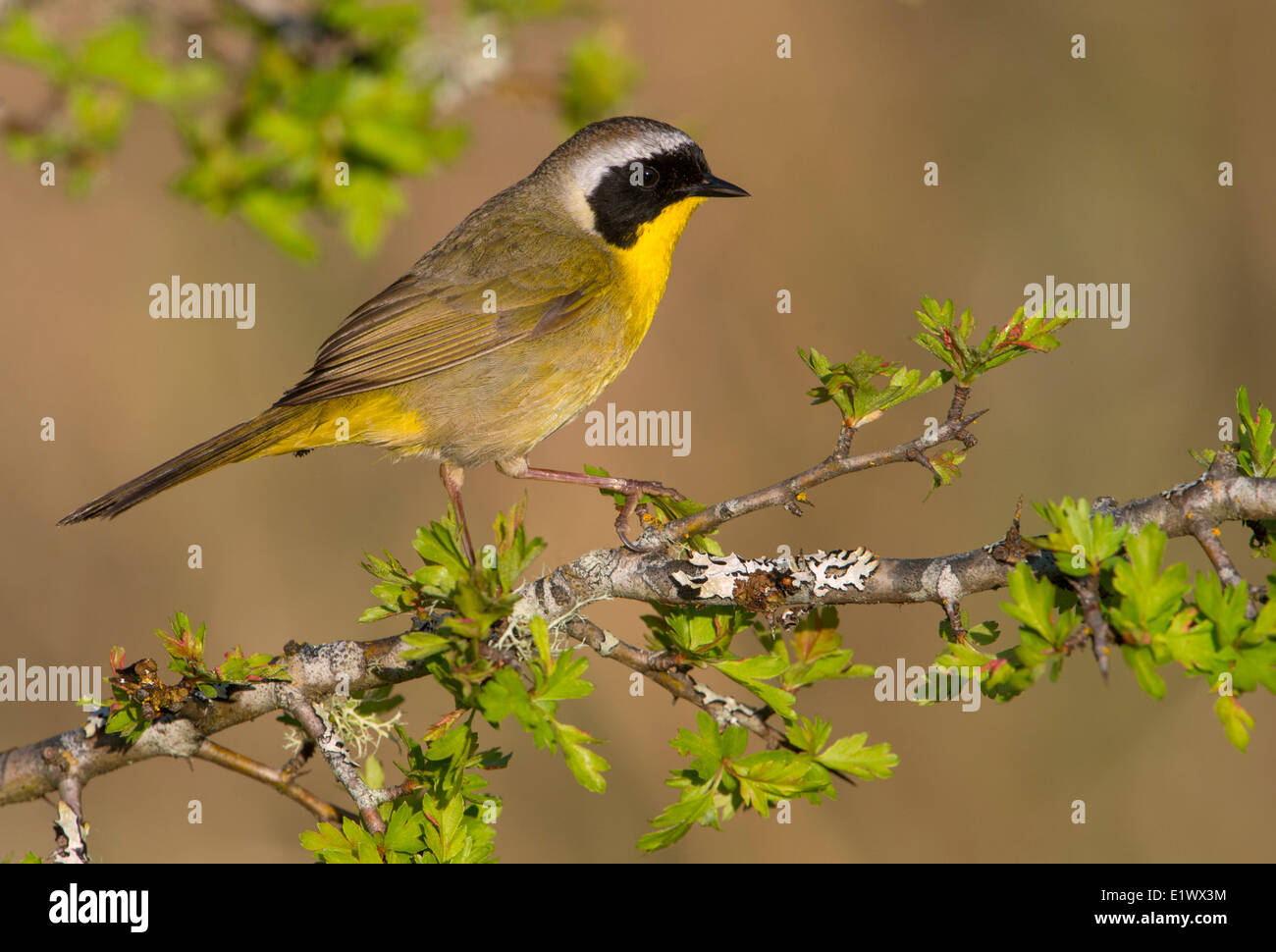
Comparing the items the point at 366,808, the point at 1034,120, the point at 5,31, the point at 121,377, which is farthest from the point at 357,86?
the point at 1034,120

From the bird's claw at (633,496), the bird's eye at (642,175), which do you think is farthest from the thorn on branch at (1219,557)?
the bird's eye at (642,175)

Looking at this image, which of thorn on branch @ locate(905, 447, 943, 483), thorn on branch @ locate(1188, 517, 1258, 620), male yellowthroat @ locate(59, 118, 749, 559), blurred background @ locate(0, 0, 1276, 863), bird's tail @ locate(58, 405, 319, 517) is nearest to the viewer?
thorn on branch @ locate(1188, 517, 1258, 620)

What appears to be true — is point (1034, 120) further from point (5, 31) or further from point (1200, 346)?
point (5, 31)

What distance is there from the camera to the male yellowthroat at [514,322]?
4.20m

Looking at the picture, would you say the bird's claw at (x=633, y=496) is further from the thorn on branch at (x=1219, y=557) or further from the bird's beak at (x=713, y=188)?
the bird's beak at (x=713, y=188)

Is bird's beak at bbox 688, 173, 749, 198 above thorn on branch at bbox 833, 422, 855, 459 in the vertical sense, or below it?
above

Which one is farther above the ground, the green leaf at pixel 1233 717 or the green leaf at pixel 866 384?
the green leaf at pixel 866 384

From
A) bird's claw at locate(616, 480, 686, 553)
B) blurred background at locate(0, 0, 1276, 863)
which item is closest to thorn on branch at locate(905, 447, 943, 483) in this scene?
bird's claw at locate(616, 480, 686, 553)

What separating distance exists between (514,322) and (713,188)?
949 mm

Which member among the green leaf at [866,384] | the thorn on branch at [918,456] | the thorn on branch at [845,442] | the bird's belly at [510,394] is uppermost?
the bird's belly at [510,394]

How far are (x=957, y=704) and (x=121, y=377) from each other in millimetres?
4654

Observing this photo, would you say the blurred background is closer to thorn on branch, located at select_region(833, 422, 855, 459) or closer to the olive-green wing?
the olive-green wing

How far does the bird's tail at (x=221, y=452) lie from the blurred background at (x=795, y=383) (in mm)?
1970

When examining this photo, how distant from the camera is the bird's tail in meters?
3.55
